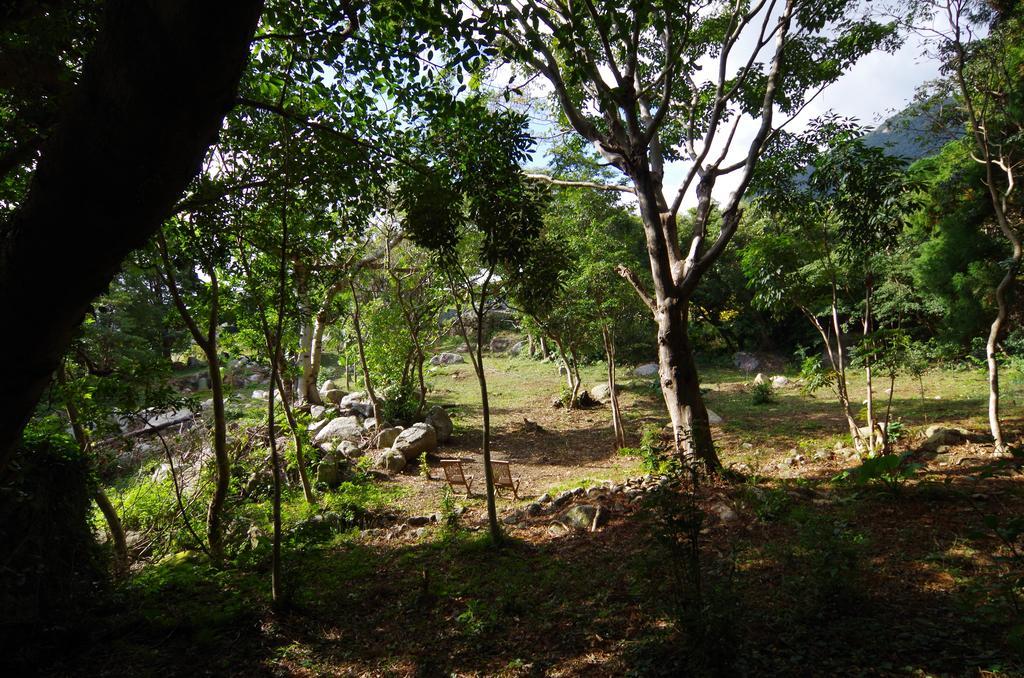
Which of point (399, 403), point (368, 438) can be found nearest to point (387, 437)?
point (368, 438)

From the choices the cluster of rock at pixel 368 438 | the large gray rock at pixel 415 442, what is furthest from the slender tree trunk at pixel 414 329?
the large gray rock at pixel 415 442

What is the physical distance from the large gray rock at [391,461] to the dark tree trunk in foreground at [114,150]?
8.57 meters

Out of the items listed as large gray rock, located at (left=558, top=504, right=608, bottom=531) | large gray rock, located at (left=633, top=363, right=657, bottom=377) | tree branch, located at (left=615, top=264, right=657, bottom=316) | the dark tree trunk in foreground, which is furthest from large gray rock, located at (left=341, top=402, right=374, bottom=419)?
the dark tree trunk in foreground

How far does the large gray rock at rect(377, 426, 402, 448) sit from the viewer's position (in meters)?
11.0

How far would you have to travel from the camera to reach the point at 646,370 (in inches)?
774

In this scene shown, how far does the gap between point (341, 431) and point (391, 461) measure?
2575 millimetres

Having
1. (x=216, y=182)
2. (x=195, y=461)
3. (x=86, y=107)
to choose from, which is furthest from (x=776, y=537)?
(x=195, y=461)

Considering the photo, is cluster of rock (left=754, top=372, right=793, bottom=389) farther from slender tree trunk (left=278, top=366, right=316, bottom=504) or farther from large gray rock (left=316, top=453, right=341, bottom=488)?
slender tree trunk (left=278, top=366, right=316, bottom=504)

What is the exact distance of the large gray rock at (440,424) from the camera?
11961 millimetres

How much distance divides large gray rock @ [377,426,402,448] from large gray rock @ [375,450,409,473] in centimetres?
117

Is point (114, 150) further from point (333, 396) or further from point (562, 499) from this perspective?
point (333, 396)

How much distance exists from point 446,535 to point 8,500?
3.72 m

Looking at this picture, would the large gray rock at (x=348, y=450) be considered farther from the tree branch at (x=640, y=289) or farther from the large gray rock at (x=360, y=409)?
the tree branch at (x=640, y=289)

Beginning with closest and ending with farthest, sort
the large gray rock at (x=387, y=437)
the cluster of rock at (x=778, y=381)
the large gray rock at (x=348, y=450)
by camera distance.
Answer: the large gray rock at (x=348, y=450) → the large gray rock at (x=387, y=437) → the cluster of rock at (x=778, y=381)
